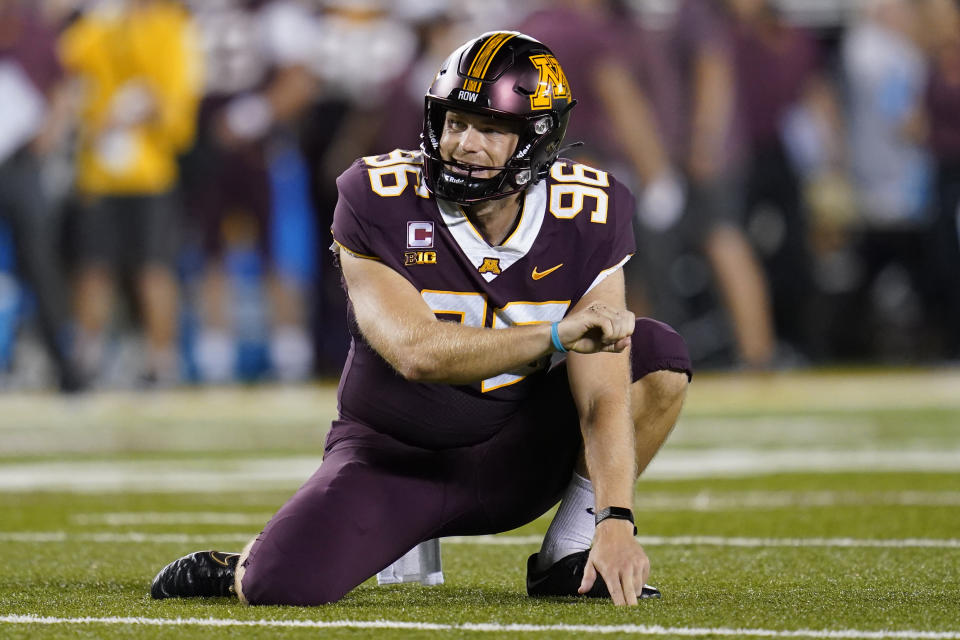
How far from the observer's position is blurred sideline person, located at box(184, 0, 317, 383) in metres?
10.5

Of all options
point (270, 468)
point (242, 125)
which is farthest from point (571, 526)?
point (242, 125)

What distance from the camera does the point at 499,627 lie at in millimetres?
2869

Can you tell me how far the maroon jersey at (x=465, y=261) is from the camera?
3.32 meters

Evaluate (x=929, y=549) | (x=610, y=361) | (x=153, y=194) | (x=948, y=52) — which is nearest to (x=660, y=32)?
(x=948, y=52)

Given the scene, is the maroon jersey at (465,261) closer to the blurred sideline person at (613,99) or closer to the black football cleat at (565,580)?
the black football cleat at (565,580)

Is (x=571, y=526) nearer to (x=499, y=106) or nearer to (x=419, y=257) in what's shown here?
(x=419, y=257)

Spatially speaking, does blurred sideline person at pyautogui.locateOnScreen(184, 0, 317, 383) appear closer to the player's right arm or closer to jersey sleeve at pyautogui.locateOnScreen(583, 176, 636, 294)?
jersey sleeve at pyautogui.locateOnScreen(583, 176, 636, 294)

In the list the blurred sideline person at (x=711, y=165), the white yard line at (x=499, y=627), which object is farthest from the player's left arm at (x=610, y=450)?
the blurred sideline person at (x=711, y=165)

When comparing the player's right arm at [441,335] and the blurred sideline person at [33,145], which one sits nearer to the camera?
the player's right arm at [441,335]

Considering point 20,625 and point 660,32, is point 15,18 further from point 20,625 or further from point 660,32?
point 20,625

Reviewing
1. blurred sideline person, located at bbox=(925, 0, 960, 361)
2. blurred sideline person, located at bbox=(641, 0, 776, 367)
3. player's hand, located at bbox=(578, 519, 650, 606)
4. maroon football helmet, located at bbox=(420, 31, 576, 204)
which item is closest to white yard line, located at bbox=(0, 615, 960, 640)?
player's hand, located at bbox=(578, 519, 650, 606)

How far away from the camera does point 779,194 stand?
11.3 m

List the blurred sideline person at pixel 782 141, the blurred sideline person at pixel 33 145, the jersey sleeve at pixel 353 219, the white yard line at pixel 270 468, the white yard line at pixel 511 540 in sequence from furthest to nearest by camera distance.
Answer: the blurred sideline person at pixel 782 141 < the blurred sideline person at pixel 33 145 < the white yard line at pixel 270 468 < the white yard line at pixel 511 540 < the jersey sleeve at pixel 353 219

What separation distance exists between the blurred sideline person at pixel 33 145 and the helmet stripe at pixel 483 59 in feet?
20.9
